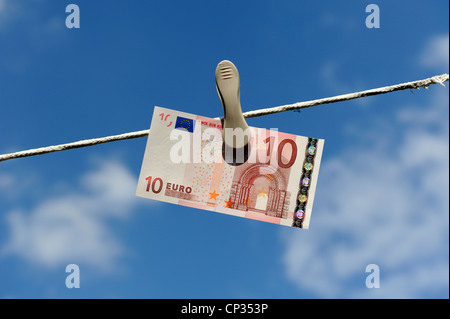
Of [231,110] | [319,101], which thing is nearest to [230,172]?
[231,110]

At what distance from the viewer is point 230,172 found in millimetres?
4855

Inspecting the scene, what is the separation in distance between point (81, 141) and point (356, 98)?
272 cm

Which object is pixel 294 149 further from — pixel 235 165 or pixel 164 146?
pixel 164 146

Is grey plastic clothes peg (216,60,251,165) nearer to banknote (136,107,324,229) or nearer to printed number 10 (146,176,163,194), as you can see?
banknote (136,107,324,229)

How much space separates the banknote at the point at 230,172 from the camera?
4797mm

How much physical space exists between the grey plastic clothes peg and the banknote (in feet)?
0.43

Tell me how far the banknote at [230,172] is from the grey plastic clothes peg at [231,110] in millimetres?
131

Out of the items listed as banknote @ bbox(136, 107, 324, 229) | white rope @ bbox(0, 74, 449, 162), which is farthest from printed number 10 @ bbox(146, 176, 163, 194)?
white rope @ bbox(0, 74, 449, 162)

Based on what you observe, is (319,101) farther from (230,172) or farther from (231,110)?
(230,172)

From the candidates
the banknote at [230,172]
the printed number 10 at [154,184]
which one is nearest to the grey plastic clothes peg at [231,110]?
the banknote at [230,172]

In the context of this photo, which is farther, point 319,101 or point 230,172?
point 230,172

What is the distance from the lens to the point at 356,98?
14.0 ft

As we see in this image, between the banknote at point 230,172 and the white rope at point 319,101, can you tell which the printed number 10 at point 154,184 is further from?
the white rope at point 319,101

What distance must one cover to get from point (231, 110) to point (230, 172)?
0.73 metres
